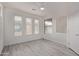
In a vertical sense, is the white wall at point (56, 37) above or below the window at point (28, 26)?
below

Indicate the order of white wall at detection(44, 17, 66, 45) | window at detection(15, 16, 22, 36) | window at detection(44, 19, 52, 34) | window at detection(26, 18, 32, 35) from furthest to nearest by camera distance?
window at detection(44, 19, 52, 34) → window at detection(26, 18, 32, 35) → window at detection(15, 16, 22, 36) → white wall at detection(44, 17, 66, 45)

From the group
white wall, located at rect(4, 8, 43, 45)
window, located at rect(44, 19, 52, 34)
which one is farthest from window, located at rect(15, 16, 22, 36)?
window, located at rect(44, 19, 52, 34)

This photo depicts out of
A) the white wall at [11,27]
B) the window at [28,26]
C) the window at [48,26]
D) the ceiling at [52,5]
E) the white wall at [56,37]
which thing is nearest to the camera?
the ceiling at [52,5]

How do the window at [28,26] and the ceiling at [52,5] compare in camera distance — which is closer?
the ceiling at [52,5]

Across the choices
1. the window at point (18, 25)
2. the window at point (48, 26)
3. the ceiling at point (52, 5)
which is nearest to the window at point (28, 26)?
the window at point (18, 25)

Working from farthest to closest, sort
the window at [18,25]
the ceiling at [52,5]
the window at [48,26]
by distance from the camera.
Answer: the window at [48,26] → the window at [18,25] → the ceiling at [52,5]

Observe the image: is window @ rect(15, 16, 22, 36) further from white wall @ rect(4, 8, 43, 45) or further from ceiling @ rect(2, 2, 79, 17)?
ceiling @ rect(2, 2, 79, 17)

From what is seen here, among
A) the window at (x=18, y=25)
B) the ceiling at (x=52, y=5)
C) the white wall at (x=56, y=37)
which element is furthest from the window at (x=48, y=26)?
the window at (x=18, y=25)

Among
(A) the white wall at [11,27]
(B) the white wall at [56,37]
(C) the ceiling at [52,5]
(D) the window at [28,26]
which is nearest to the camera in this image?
(C) the ceiling at [52,5]

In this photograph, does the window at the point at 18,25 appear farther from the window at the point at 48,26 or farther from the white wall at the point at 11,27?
the window at the point at 48,26

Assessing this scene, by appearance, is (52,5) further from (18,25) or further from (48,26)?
(48,26)

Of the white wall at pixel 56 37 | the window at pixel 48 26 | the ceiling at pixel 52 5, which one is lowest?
the white wall at pixel 56 37

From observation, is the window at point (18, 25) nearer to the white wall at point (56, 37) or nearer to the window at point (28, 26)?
the window at point (28, 26)

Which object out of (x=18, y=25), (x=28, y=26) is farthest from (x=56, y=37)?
(x=18, y=25)
